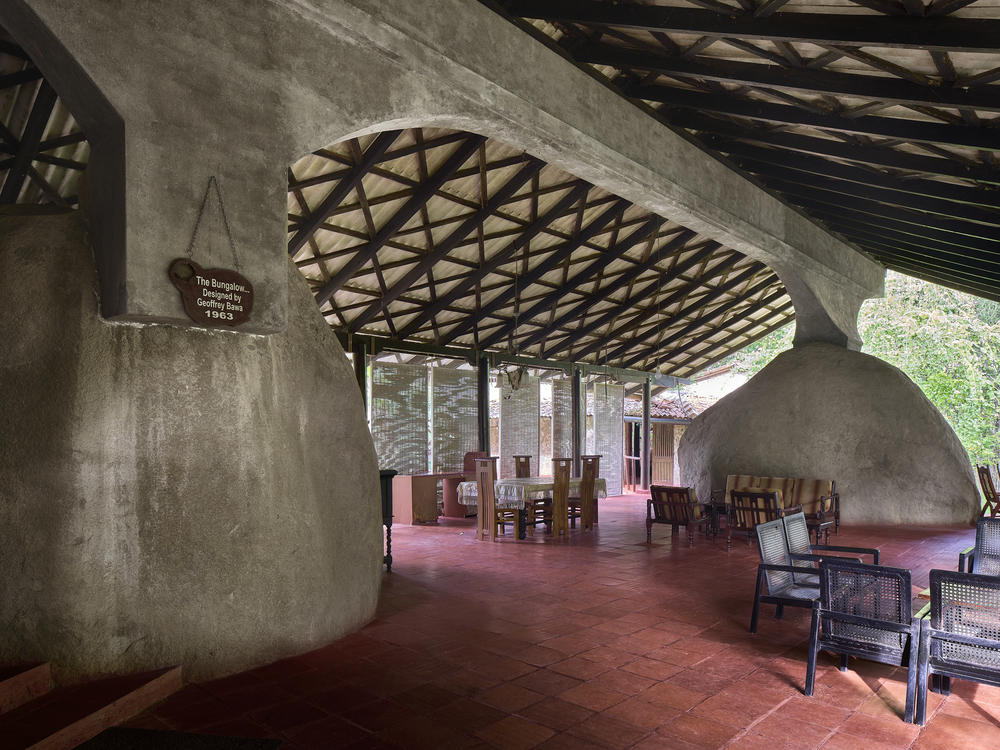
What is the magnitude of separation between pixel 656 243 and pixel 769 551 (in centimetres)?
1012

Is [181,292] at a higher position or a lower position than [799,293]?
lower

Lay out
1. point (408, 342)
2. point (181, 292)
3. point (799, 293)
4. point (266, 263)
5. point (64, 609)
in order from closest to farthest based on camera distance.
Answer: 1. point (64, 609)
2. point (181, 292)
3. point (266, 263)
4. point (799, 293)
5. point (408, 342)

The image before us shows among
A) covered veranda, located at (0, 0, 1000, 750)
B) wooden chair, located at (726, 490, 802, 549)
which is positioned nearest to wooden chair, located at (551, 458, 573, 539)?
covered veranda, located at (0, 0, 1000, 750)

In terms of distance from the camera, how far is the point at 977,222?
8.78 meters

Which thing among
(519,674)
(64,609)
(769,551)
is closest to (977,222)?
(769,551)

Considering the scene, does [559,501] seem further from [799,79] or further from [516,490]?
[799,79]

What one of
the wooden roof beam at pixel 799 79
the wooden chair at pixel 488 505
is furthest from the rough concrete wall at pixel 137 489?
the wooden roof beam at pixel 799 79

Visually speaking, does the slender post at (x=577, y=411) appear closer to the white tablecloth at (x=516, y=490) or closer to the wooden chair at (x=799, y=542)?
the white tablecloth at (x=516, y=490)

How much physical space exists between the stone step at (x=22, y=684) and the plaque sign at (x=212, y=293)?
2073mm

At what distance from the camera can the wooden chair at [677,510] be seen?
9.31 meters

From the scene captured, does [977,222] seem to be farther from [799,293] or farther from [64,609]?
[64,609]

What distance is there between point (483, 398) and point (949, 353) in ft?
47.8

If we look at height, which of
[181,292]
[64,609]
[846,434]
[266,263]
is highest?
[266,263]

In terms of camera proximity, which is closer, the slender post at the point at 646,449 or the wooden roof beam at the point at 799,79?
the wooden roof beam at the point at 799,79
